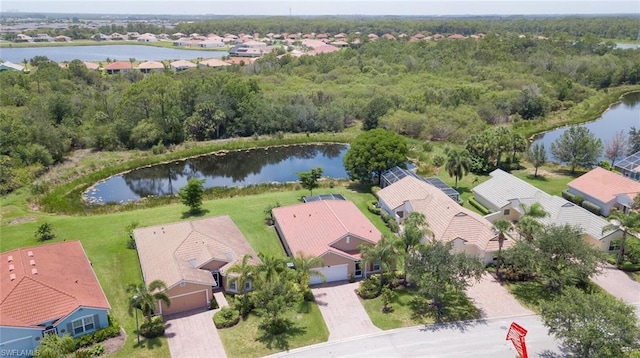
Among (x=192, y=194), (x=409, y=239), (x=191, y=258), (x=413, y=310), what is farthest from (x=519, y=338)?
(x=192, y=194)

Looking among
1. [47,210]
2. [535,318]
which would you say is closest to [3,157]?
[47,210]

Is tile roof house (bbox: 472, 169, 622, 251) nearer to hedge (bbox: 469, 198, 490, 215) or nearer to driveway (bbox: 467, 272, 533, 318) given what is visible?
hedge (bbox: 469, 198, 490, 215)

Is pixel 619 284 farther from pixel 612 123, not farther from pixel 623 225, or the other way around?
pixel 612 123

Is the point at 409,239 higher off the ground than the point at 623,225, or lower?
higher

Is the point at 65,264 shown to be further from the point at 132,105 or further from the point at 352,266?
the point at 132,105

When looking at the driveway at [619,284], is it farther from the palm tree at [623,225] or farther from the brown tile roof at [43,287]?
the brown tile roof at [43,287]

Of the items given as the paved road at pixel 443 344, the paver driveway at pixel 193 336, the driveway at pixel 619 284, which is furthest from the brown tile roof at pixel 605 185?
the paver driveway at pixel 193 336
